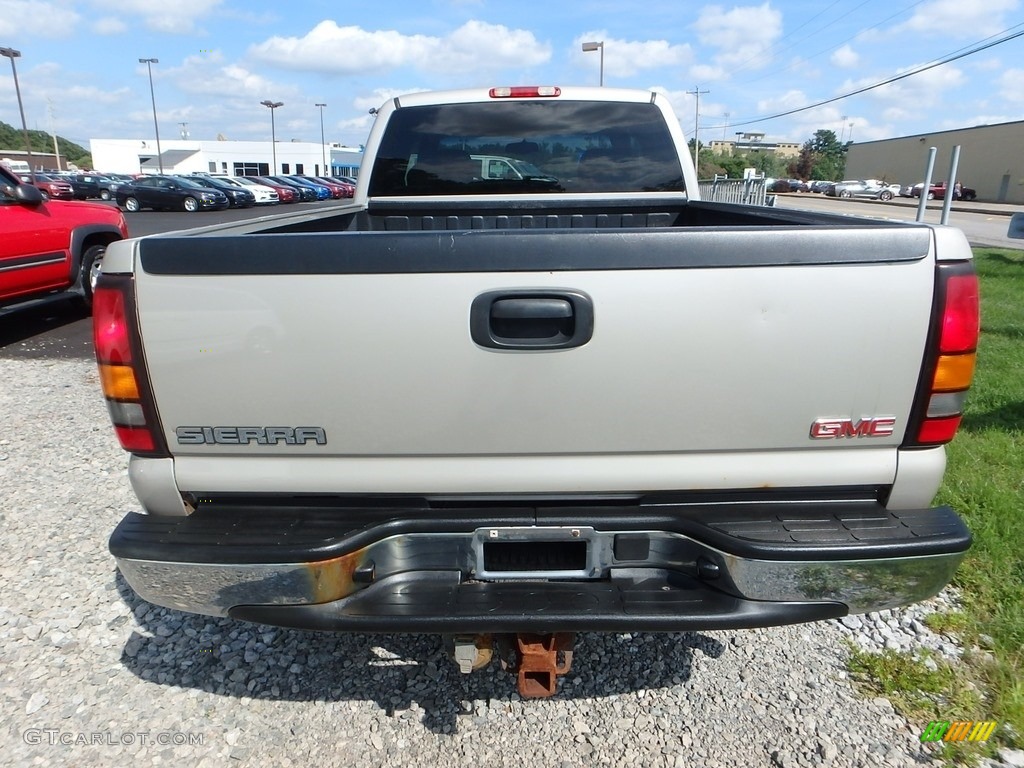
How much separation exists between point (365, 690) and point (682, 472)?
1.46 meters

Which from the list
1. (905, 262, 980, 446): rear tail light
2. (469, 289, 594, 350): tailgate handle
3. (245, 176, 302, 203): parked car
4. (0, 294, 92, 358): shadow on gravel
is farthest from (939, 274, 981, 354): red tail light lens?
(245, 176, 302, 203): parked car

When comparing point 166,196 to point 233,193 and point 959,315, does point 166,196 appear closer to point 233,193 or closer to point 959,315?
point 233,193

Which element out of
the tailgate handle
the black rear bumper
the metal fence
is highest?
the metal fence

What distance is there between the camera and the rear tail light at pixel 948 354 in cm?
187

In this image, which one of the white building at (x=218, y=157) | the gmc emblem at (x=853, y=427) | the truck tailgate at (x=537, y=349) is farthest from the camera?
the white building at (x=218, y=157)

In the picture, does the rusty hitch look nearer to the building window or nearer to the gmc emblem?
the gmc emblem

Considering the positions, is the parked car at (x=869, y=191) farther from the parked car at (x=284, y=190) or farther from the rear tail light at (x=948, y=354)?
the rear tail light at (x=948, y=354)

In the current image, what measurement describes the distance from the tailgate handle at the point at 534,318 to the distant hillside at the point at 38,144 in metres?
124

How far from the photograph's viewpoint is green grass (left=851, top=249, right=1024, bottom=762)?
248cm

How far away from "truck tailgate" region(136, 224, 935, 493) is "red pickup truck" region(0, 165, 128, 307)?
19.1 feet

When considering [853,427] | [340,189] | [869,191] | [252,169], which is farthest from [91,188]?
[869,191]

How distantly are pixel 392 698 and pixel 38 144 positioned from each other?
156723 mm

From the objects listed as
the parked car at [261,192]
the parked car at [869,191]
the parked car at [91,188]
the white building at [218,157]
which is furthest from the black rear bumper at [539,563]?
the white building at [218,157]

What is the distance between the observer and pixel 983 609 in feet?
9.90
